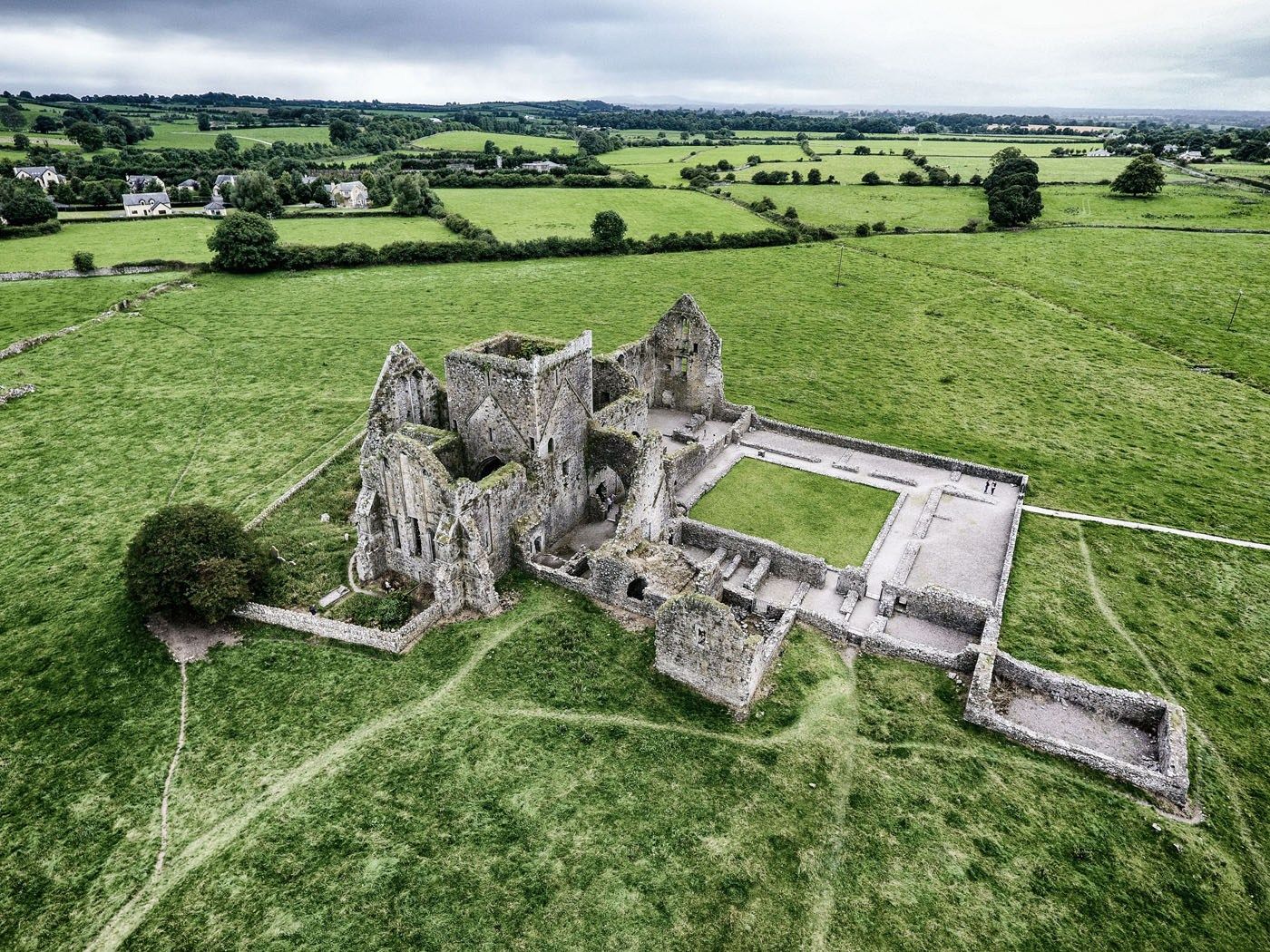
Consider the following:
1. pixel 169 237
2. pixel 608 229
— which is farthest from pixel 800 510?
pixel 169 237

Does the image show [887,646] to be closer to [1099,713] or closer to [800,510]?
[1099,713]

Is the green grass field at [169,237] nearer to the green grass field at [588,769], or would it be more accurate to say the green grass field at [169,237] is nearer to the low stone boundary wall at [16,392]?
the low stone boundary wall at [16,392]

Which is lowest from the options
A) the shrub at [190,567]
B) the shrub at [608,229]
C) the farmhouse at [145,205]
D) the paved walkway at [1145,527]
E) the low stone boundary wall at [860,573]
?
the paved walkway at [1145,527]

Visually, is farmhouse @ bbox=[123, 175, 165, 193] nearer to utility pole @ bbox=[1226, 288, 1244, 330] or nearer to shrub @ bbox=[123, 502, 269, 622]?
shrub @ bbox=[123, 502, 269, 622]

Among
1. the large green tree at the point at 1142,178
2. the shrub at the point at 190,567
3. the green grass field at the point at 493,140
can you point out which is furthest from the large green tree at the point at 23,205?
the large green tree at the point at 1142,178

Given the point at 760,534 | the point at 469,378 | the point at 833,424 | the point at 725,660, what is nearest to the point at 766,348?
the point at 833,424

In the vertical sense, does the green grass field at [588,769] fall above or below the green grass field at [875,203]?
below

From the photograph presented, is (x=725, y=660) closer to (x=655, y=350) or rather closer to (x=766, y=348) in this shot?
(x=655, y=350)

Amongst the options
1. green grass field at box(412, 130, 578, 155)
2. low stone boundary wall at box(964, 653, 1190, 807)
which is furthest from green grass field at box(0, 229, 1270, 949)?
green grass field at box(412, 130, 578, 155)
